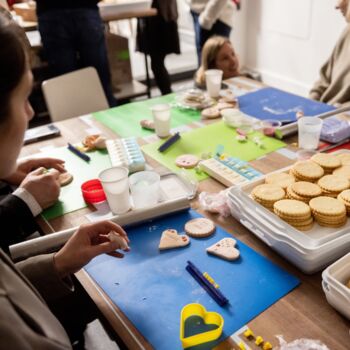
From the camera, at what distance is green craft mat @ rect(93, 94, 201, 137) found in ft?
5.29

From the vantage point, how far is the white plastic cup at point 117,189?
1040mm

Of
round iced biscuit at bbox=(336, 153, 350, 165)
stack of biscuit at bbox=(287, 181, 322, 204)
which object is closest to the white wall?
round iced biscuit at bbox=(336, 153, 350, 165)

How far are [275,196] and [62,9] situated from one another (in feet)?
6.76

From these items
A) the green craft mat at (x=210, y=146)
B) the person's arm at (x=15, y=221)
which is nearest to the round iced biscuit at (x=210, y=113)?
the green craft mat at (x=210, y=146)

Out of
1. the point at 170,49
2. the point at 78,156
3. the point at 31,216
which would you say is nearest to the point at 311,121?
the point at 78,156

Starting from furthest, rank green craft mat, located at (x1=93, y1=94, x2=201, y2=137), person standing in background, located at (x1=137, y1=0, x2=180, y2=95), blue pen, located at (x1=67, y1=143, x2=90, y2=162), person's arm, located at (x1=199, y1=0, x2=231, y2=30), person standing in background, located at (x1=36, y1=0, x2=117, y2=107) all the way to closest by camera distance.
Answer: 1. person standing in background, located at (x1=137, y1=0, x2=180, y2=95)
2. person's arm, located at (x1=199, y1=0, x2=231, y2=30)
3. person standing in background, located at (x1=36, y1=0, x2=117, y2=107)
4. green craft mat, located at (x1=93, y1=94, x2=201, y2=137)
5. blue pen, located at (x1=67, y1=143, x2=90, y2=162)

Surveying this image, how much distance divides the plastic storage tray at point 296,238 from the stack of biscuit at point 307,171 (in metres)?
0.15

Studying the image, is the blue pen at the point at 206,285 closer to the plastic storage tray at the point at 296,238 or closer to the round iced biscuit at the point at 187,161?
the plastic storage tray at the point at 296,238

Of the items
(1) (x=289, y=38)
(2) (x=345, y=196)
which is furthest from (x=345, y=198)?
(1) (x=289, y=38)

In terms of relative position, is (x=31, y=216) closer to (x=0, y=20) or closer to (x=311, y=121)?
(x=0, y=20)

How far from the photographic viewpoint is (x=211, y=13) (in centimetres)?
305

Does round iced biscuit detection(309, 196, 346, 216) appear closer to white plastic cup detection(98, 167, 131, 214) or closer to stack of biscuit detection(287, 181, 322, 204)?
stack of biscuit detection(287, 181, 322, 204)

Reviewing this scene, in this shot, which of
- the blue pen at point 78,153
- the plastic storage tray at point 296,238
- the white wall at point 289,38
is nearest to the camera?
the plastic storage tray at point 296,238

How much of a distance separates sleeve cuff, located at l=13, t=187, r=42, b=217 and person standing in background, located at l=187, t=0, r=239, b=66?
8.01 ft
